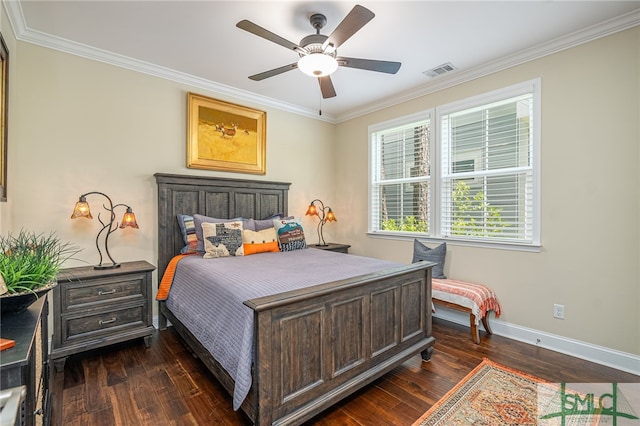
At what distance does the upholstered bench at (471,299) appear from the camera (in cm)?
285

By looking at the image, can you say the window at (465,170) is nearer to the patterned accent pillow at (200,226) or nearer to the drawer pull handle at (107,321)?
the patterned accent pillow at (200,226)

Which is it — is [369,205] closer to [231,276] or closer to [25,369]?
[231,276]

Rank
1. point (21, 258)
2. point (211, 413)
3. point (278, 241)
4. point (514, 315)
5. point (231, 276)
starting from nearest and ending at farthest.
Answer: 1. point (21, 258)
2. point (211, 413)
3. point (231, 276)
4. point (514, 315)
5. point (278, 241)

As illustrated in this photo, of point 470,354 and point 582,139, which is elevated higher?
point 582,139

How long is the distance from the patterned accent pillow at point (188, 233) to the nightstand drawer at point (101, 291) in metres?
0.54

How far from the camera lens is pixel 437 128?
3.60 m

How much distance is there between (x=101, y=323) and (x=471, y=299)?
3.29m

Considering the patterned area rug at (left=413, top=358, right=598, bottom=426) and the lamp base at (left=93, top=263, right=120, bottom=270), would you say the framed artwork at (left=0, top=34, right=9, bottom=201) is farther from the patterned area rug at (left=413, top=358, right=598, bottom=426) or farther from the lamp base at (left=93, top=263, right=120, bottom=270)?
the patterned area rug at (left=413, top=358, right=598, bottom=426)

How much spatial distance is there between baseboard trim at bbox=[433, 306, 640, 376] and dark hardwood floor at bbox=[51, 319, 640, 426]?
0.26ft

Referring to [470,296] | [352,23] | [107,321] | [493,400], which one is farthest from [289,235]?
[493,400]

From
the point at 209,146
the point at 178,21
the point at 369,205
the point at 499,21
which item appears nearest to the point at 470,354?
the point at 369,205

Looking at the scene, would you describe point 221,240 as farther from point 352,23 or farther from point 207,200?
point 352,23

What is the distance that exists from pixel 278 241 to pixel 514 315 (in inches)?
101

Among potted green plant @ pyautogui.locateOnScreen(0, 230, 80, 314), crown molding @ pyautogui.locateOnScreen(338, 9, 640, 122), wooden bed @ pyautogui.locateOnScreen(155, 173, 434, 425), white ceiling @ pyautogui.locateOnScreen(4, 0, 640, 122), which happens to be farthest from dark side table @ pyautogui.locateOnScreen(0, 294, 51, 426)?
crown molding @ pyautogui.locateOnScreen(338, 9, 640, 122)
